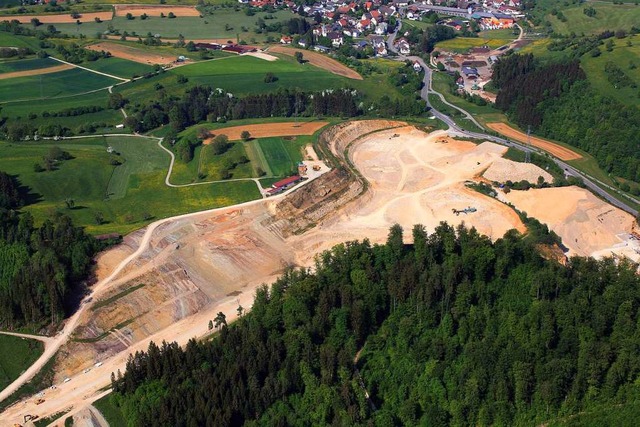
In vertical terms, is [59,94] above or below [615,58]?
below

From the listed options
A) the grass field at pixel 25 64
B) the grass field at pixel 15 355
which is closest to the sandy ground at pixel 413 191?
the grass field at pixel 15 355

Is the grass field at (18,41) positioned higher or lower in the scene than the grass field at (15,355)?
higher

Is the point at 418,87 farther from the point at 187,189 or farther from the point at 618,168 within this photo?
the point at 187,189

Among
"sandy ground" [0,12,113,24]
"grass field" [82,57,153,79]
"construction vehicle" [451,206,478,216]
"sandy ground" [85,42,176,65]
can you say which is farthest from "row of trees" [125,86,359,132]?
"sandy ground" [0,12,113,24]

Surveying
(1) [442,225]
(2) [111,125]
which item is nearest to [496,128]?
(1) [442,225]

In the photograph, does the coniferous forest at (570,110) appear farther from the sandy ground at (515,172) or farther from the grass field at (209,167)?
the grass field at (209,167)
